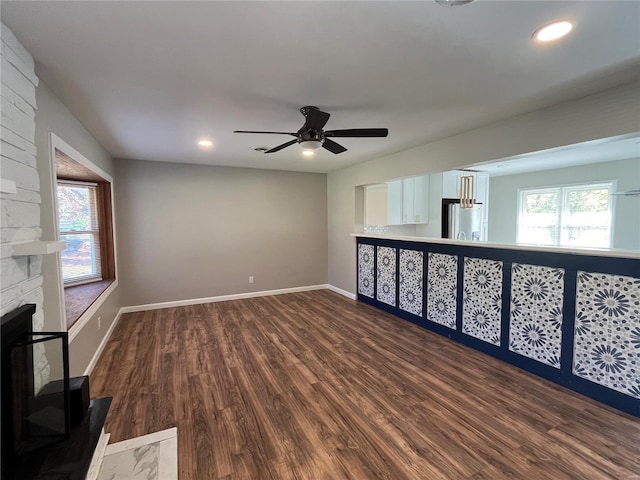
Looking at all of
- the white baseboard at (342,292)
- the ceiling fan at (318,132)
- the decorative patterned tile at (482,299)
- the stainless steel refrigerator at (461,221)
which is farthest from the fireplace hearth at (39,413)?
the stainless steel refrigerator at (461,221)

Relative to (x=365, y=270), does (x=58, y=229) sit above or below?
above

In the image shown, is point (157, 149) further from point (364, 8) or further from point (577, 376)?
point (577, 376)

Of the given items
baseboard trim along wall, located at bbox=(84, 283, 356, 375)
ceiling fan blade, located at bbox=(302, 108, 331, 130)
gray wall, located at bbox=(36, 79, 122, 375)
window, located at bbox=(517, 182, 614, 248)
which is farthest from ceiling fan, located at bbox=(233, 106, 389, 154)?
window, located at bbox=(517, 182, 614, 248)

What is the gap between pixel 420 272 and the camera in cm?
405

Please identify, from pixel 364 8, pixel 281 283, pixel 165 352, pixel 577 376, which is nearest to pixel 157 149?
pixel 165 352

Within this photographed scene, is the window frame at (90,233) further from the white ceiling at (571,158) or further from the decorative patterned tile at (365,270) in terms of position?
the white ceiling at (571,158)

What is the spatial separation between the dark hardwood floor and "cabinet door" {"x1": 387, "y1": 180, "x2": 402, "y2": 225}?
7.34 feet

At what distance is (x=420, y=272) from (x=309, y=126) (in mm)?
2563

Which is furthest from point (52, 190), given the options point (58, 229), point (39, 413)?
point (39, 413)

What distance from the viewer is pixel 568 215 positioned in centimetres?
580

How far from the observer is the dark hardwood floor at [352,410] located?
69.9 inches

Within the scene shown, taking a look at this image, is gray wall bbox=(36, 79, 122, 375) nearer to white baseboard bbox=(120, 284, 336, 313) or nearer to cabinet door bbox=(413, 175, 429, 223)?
white baseboard bbox=(120, 284, 336, 313)

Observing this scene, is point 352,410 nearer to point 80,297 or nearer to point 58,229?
point 58,229

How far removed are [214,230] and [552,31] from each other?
4.89 meters
